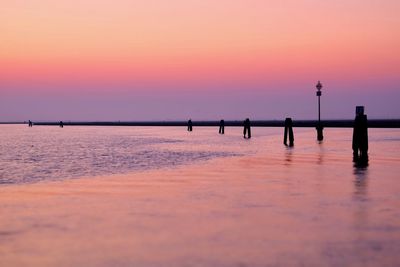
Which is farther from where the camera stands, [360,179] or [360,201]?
[360,179]

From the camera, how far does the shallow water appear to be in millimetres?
6949

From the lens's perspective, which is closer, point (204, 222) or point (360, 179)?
point (204, 222)

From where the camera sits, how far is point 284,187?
48.3ft

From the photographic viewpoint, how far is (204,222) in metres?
9.43

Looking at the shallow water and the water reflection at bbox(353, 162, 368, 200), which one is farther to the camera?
the water reflection at bbox(353, 162, 368, 200)

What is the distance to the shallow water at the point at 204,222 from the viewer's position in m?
6.95

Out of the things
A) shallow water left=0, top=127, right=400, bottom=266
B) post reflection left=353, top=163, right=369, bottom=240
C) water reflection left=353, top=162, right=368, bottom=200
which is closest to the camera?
shallow water left=0, top=127, right=400, bottom=266

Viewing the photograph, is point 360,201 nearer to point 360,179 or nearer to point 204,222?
point 204,222

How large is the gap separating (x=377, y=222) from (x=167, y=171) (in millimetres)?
12466

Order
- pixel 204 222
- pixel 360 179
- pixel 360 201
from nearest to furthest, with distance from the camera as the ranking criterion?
pixel 204 222 → pixel 360 201 → pixel 360 179

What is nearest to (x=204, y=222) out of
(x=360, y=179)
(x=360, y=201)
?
(x=360, y=201)

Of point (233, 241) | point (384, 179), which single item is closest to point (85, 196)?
point (233, 241)

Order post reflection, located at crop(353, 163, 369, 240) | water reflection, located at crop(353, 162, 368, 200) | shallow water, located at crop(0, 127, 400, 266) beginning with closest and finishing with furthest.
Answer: shallow water, located at crop(0, 127, 400, 266) < post reflection, located at crop(353, 163, 369, 240) < water reflection, located at crop(353, 162, 368, 200)

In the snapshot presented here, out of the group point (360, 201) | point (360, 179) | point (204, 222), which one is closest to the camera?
point (204, 222)
